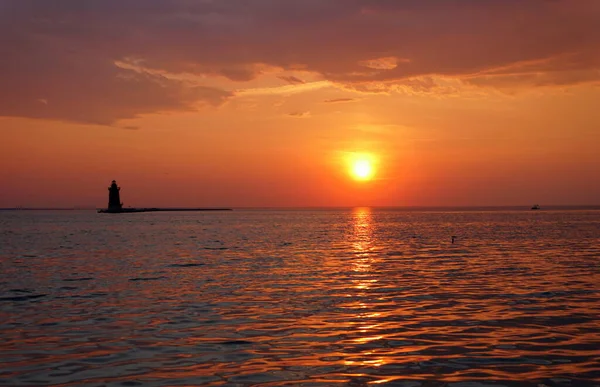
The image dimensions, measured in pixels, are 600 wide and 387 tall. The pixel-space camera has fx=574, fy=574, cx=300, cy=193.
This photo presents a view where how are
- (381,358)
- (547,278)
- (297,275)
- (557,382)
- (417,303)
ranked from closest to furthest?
(557,382) < (381,358) < (417,303) < (547,278) < (297,275)

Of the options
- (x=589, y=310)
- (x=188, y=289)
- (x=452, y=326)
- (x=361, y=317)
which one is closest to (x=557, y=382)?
(x=452, y=326)

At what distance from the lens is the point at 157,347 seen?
17219mm

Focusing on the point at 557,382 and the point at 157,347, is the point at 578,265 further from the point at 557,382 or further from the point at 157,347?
the point at 157,347

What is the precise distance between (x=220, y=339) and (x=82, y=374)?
4.83 m

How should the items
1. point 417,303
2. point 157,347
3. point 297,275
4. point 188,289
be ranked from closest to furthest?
point 157,347 < point 417,303 < point 188,289 < point 297,275

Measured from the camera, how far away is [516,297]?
86.6 feet

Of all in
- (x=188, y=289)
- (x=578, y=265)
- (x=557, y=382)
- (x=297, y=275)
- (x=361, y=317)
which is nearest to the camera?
(x=557, y=382)

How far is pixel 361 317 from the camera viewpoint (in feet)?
72.2

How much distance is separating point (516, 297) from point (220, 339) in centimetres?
1493

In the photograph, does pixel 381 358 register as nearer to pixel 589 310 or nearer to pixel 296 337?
pixel 296 337

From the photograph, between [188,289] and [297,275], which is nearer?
[188,289]

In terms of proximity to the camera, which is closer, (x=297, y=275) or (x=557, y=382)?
(x=557, y=382)

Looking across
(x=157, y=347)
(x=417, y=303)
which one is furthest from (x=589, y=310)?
(x=157, y=347)

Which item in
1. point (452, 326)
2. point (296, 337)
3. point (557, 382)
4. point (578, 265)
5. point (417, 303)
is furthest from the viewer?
point (578, 265)
